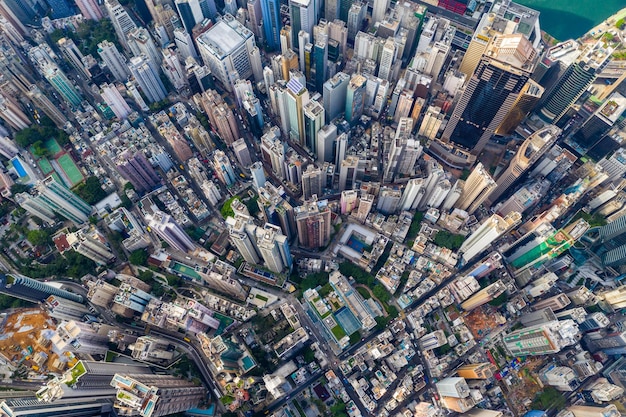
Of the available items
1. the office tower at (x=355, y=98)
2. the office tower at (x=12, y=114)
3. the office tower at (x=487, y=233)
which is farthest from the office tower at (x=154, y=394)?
the office tower at (x=12, y=114)

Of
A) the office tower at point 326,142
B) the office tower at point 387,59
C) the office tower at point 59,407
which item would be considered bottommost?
the office tower at point 59,407

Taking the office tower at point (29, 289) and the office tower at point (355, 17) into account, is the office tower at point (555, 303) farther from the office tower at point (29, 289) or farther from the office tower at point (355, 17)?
the office tower at point (29, 289)

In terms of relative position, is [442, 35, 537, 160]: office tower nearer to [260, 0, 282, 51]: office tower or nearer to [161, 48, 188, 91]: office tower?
[260, 0, 282, 51]: office tower

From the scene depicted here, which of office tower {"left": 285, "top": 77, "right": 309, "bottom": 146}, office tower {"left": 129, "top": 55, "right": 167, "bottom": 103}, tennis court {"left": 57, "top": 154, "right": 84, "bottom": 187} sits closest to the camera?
office tower {"left": 285, "top": 77, "right": 309, "bottom": 146}

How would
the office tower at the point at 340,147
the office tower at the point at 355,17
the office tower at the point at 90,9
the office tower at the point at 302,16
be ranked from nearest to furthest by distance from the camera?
the office tower at the point at 340,147 → the office tower at the point at 302,16 → the office tower at the point at 355,17 → the office tower at the point at 90,9

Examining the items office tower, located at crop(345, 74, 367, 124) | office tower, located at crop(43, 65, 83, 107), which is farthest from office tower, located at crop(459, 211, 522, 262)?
office tower, located at crop(43, 65, 83, 107)

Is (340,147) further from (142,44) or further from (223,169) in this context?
(142,44)

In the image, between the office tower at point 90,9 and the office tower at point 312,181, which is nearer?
the office tower at point 312,181
